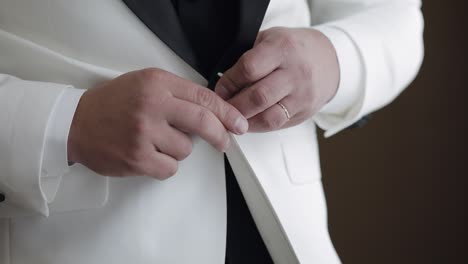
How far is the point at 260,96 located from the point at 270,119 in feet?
0.10

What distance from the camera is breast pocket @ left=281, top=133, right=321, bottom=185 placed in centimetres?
66

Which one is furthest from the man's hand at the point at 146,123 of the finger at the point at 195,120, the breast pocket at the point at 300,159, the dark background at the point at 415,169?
the dark background at the point at 415,169

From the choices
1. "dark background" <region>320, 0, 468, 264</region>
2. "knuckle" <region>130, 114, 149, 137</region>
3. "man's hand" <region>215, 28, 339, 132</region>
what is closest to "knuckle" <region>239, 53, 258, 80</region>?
"man's hand" <region>215, 28, 339, 132</region>

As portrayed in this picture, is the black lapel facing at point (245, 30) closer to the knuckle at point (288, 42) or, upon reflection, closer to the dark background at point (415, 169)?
the knuckle at point (288, 42)

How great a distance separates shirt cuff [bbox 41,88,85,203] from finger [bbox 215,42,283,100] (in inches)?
5.6

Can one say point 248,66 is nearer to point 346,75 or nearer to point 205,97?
point 205,97

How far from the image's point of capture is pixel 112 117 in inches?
20.7

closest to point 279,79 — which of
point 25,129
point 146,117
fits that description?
point 146,117

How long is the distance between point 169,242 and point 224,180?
9cm

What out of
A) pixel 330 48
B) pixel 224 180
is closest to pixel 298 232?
pixel 224 180

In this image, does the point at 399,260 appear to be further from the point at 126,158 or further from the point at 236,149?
the point at 126,158

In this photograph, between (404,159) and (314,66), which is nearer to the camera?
(314,66)

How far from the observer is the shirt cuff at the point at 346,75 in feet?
2.17

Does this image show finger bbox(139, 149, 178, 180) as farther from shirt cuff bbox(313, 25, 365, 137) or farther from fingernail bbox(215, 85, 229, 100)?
shirt cuff bbox(313, 25, 365, 137)
